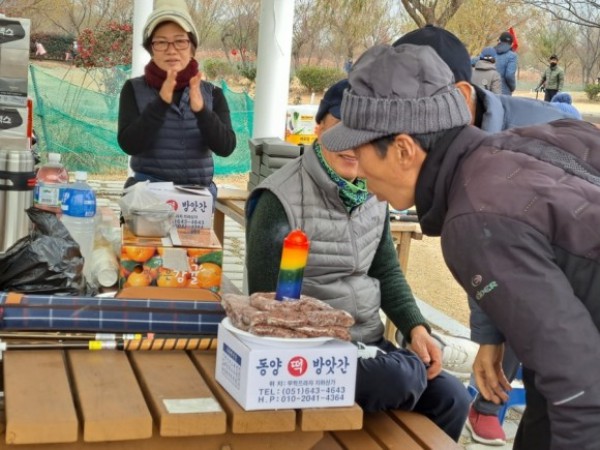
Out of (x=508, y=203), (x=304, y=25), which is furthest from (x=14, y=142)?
(x=304, y=25)

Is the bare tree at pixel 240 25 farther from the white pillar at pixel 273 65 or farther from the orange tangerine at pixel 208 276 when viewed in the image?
the orange tangerine at pixel 208 276

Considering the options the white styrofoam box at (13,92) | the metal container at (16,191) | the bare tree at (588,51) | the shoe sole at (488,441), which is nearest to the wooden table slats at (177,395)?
the metal container at (16,191)

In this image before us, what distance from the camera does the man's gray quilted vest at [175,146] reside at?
4.02 metres

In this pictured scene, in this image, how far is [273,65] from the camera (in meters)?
5.83

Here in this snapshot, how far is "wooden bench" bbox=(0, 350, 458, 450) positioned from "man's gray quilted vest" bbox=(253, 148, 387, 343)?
73cm

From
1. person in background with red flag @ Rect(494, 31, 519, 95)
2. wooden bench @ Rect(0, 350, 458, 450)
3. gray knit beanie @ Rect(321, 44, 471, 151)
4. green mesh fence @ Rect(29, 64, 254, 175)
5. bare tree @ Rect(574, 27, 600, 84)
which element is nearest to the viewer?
gray knit beanie @ Rect(321, 44, 471, 151)

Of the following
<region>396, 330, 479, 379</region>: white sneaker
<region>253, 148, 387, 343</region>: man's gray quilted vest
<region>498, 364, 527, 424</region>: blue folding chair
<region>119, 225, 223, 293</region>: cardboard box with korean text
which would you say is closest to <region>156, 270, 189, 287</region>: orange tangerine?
<region>119, 225, 223, 293</region>: cardboard box with korean text

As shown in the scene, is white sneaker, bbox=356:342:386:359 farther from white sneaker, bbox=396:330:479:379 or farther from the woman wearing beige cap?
white sneaker, bbox=396:330:479:379

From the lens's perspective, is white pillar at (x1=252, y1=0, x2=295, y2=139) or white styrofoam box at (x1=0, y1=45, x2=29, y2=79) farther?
white pillar at (x1=252, y1=0, x2=295, y2=139)

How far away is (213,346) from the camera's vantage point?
2.33 metres

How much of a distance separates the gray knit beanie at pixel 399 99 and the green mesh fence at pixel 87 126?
11363 mm

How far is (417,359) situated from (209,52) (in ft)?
122

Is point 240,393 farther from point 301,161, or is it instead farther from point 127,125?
point 127,125

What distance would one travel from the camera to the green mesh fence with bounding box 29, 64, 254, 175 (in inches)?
527
